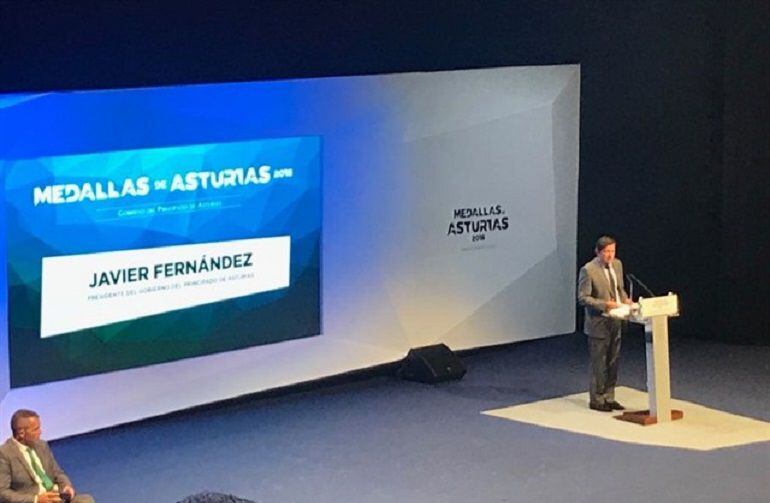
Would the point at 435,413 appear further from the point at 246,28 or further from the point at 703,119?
the point at 703,119

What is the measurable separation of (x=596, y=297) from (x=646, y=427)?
2.75ft

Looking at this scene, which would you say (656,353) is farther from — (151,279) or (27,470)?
(27,470)

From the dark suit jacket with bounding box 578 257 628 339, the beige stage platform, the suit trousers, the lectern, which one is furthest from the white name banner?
the lectern

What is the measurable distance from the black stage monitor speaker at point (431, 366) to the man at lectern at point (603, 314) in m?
1.23

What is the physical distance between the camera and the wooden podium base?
9602 mm

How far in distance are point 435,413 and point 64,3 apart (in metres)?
3.38

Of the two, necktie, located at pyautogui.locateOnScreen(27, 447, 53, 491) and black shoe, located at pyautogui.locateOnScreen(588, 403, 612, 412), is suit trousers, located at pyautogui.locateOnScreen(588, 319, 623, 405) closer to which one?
black shoe, located at pyautogui.locateOnScreen(588, 403, 612, 412)

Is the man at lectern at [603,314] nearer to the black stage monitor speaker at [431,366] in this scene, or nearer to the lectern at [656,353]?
the lectern at [656,353]

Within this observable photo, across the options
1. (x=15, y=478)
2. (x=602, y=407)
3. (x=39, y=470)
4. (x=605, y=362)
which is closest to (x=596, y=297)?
(x=605, y=362)

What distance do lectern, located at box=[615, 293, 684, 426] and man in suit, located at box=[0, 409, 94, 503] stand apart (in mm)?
3830

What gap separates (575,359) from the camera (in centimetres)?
1145

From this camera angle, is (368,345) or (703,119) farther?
(703,119)

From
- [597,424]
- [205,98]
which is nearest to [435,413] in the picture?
[597,424]

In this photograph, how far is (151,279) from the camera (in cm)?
943
